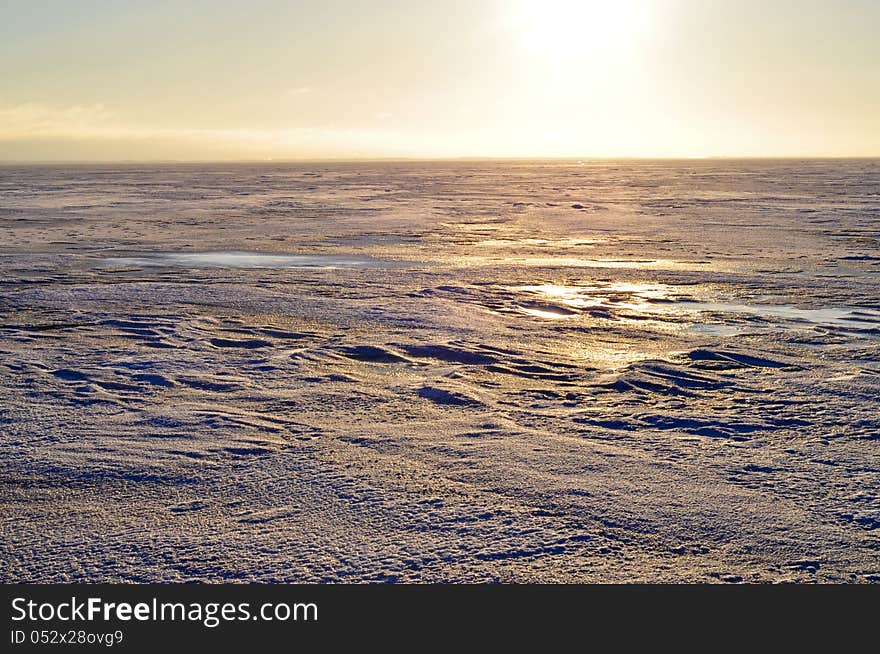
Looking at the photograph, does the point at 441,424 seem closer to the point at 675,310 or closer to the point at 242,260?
the point at 675,310

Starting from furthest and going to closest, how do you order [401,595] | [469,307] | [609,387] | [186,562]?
1. [469,307]
2. [609,387]
3. [186,562]
4. [401,595]

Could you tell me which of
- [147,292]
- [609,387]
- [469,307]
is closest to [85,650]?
[609,387]

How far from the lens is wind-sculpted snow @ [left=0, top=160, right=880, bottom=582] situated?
3852 millimetres

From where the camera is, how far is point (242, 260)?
14.4 m

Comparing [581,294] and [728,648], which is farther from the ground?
[581,294]

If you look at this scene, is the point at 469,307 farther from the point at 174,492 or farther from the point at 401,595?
the point at 401,595

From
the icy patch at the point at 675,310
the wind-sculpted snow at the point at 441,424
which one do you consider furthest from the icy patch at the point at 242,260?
the icy patch at the point at 675,310

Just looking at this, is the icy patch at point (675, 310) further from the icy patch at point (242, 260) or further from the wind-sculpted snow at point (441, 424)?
the icy patch at point (242, 260)

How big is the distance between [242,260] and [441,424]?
9.66 metres

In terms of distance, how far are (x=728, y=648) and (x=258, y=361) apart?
5.10 metres

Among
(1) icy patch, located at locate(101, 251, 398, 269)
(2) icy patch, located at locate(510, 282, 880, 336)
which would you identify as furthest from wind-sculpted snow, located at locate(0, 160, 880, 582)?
(1) icy patch, located at locate(101, 251, 398, 269)

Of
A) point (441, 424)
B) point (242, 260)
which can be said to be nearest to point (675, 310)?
point (441, 424)

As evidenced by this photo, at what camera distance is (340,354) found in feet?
24.9

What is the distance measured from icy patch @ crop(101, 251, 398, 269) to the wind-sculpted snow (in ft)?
2.32
